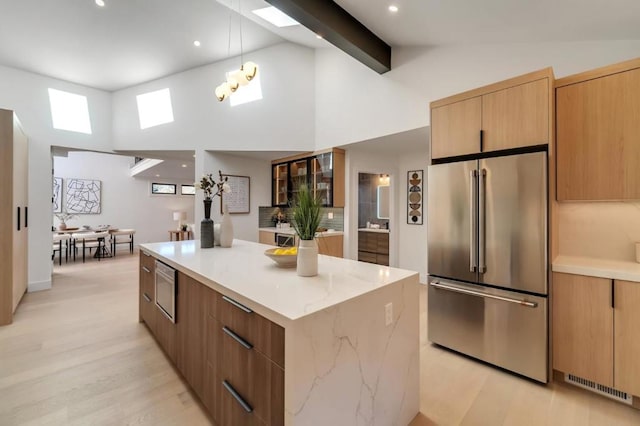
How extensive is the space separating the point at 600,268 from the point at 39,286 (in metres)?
6.77

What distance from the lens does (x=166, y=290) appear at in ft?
7.48

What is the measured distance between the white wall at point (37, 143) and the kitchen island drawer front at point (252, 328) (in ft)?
15.7

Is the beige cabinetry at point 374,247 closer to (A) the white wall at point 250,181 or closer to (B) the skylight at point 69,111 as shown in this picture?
(A) the white wall at point 250,181

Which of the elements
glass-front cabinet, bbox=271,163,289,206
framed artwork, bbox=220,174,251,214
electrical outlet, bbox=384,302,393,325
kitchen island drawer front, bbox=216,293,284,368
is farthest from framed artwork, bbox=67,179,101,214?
electrical outlet, bbox=384,302,393,325

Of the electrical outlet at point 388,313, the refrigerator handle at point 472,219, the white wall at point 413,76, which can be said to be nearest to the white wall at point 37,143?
the white wall at point 413,76

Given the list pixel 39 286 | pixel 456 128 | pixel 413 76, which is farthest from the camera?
pixel 39 286

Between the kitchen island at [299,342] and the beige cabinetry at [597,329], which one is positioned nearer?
the kitchen island at [299,342]

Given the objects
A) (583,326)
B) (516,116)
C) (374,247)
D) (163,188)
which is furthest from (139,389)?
(163,188)

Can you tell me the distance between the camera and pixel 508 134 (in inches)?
87.7

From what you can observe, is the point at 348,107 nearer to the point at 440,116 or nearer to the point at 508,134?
Answer: the point at 440,116

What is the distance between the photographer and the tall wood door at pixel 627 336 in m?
1.81

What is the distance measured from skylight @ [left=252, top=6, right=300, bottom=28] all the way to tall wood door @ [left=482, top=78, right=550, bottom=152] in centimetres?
291

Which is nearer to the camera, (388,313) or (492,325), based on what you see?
(388,313)

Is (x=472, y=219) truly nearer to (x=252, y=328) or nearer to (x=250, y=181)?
(x=252, y=328)
